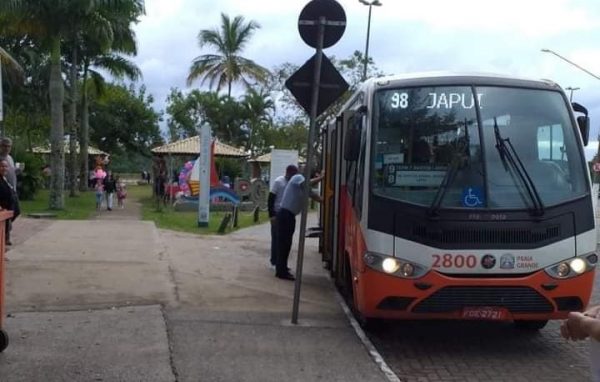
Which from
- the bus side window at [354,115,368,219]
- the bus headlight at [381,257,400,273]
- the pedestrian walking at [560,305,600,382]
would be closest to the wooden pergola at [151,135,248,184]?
the bus side window at [354,115,368,219]

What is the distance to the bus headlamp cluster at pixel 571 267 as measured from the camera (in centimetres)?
645

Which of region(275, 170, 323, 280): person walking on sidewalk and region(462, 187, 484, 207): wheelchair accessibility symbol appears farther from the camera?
region(275, 170, 323, 280): person walking on sidewalk

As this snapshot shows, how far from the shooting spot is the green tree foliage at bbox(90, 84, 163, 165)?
59688 mm

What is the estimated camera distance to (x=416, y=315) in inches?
254

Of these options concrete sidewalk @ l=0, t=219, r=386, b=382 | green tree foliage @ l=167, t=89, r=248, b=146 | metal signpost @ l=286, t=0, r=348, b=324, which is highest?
green tree foliage @ l=167, t=89, r=248, b=146

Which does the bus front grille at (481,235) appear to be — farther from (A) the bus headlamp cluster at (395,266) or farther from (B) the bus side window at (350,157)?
(B) the bus side window at (350,157)

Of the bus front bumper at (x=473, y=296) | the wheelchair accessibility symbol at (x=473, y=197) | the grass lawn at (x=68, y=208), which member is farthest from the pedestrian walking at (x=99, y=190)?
the wheelchair accessibility symbol at (x=473, y=197)

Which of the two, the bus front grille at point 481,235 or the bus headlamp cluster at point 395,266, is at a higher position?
the bus front grille at point 481,235

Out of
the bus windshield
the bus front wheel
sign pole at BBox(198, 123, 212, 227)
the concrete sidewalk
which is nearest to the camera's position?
the concrete sidewalk

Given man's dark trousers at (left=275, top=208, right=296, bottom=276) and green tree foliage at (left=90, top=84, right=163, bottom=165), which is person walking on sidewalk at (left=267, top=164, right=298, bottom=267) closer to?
man's dark trousers at (left=275, top=208, right=296, bottom=276)

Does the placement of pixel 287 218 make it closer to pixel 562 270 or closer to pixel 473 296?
pixel 473 296

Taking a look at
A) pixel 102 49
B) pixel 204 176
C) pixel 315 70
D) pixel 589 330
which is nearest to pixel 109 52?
pixel 102 49

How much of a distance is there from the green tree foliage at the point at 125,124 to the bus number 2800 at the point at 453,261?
5469cm

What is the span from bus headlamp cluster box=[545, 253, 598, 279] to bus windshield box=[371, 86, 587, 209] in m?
0.55
